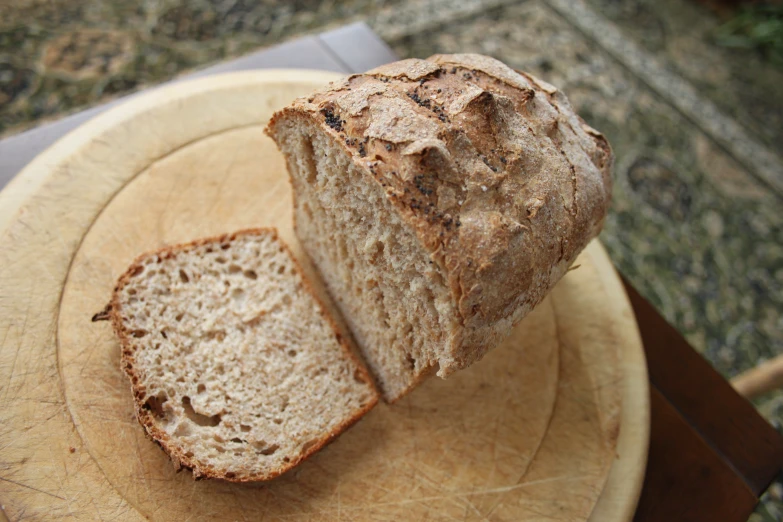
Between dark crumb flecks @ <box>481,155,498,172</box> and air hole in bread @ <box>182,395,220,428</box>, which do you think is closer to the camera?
dark crumb flecks @ <box>481,155,498,172</box>

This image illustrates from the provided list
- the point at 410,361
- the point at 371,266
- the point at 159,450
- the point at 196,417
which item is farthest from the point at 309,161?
the point at 159,450

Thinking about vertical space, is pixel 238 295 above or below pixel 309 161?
below

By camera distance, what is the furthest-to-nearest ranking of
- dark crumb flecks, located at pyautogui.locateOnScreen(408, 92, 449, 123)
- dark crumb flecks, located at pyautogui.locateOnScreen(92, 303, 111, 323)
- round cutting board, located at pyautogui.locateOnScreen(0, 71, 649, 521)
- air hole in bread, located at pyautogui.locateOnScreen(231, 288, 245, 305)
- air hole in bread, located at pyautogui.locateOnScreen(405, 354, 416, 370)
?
air hole in bread, located at pyautogui.locateOnScreen(231, 288, 245, 305), air hole in bread, located at pyautogui.locateOnScreen(405, 354, 416, 370), dark crumb flecks, located at pyautogui.locateOnScreen(92, 303, 111, 323), round cutting board, located at pyautogui.locateOnScreen(0, 71, 649, 521), dark crumb flecks, located at pyautogui.locateOnScreen(408, 92, 449, 123)

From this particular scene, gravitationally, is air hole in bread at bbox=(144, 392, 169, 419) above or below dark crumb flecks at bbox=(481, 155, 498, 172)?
below

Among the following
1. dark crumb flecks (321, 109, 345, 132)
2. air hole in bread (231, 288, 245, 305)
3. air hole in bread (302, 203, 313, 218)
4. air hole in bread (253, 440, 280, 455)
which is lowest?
air hole in bread (253, 440, 280, 455)

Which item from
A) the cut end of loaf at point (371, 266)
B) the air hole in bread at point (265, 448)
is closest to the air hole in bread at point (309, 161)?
the cut end of loaf at point (371, 266)

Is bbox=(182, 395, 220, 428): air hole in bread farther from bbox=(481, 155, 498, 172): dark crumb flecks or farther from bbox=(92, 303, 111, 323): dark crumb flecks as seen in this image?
bbox=(481, 155, 498, 172): dark crumb flecks

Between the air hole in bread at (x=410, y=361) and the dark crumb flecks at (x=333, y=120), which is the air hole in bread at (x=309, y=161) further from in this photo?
the air hole in bread at (x=410, y=361)

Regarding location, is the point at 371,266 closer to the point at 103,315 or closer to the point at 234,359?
the point at 234,359

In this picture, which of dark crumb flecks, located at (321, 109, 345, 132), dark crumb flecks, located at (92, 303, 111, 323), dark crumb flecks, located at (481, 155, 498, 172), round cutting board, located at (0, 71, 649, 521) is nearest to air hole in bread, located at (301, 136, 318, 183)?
dark crumb flecks, located at (321, 109, 345, 132)
